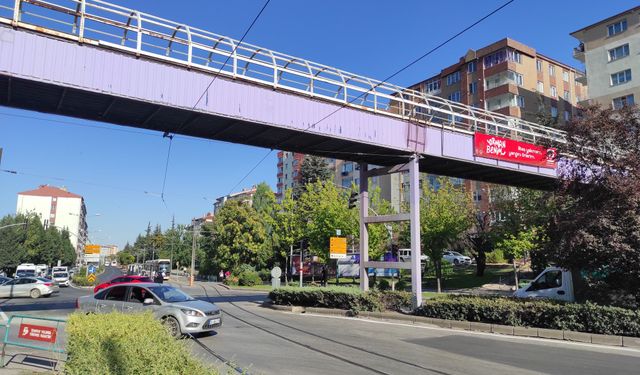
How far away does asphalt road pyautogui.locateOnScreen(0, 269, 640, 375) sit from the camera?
9133 millimetres

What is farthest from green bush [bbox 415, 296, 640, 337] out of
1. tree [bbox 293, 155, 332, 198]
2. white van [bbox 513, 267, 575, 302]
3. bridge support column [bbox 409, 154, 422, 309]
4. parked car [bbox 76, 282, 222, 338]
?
tree [bbox 293, 155, 332, 198]

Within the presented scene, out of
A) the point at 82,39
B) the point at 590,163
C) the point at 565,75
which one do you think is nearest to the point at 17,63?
the point at 82,39

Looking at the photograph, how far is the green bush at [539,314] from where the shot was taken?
1265 centimetres

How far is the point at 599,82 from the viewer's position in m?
50.8

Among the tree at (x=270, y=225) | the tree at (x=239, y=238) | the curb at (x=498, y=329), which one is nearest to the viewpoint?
the curb at (x=498, y=329)

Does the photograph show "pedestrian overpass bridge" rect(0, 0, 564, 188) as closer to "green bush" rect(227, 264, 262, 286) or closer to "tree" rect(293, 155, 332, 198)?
"green bush" rect(227, 264, 262, 286)

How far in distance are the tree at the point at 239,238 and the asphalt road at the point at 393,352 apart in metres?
41.2

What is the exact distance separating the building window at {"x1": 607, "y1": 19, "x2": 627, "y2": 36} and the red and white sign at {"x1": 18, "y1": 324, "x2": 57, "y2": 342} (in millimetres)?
56949

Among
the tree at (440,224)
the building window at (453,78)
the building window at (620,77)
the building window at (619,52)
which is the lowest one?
the tree at (440,224)

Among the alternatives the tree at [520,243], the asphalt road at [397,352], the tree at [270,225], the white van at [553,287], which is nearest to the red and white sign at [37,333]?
the asphalt road at [397,352]

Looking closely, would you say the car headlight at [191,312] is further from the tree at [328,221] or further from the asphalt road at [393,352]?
the tree at [328,221]

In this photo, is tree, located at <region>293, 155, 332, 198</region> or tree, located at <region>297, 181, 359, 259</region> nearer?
tree, located at <region>297, 181, 359, 259</region>

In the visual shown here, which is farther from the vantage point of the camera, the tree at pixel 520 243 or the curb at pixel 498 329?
the tree at pixel 520 243

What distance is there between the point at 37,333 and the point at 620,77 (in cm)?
5574
